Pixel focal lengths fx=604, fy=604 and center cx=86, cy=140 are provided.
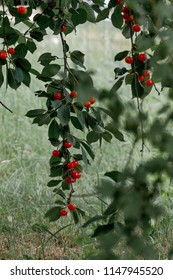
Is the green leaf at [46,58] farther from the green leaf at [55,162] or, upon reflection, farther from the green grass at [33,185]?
the green grass at [33,185]

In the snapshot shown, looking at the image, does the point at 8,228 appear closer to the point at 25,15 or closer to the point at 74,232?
the point at 74,232

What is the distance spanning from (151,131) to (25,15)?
1.28 m

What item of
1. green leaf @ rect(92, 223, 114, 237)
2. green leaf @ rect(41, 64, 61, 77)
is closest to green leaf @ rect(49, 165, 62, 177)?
green leaf @ rect(41, 64, 61, 77)

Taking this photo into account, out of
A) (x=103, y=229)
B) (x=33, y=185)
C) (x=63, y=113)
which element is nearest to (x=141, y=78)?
(x=63, y=113)

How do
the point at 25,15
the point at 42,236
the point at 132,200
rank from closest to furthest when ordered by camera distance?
the point at 132,200
the point at 25,15
the point at 42,236

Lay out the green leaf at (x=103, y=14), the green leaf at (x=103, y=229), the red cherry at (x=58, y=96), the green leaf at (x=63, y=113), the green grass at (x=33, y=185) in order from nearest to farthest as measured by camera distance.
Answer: the green leaf at (x=103, y=229), the green leaf at (x=63, y=113), the red cherry at (x=58, y=96), the green leaf at (x=103, y=14), the green grass at (x=33, y=185)

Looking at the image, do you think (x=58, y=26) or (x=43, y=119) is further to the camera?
(x=43, y=119)

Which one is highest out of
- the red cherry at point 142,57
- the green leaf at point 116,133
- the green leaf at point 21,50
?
the green leaf at point 21,50

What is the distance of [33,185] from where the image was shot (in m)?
3.22

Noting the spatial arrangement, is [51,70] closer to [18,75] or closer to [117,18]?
[18,75]

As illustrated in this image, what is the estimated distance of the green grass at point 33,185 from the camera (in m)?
2.58

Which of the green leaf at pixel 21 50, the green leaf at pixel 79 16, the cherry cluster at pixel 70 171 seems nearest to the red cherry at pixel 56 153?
the cherry cluster at pixel 70 171
